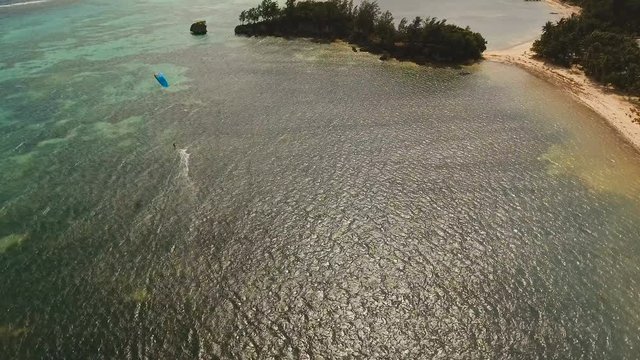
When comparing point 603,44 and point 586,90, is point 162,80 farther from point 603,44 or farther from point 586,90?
point 603,44

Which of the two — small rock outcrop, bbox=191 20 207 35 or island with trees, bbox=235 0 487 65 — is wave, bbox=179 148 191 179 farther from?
small rock outcrop, bbox=191 20 207 35

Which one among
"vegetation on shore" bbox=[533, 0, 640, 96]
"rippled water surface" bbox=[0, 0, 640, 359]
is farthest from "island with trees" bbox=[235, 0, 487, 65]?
"vegetation on shore" bbox=[533, 0, 640, 96]

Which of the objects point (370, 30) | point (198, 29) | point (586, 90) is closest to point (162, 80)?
point (198, 29)

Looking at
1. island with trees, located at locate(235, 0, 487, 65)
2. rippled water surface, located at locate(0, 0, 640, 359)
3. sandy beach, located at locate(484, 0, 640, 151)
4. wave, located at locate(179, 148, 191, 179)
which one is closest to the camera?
rippled water surface, located at locate(0, 0, 640, 359)

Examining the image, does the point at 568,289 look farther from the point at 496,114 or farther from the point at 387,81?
Answer: the point at 387,81

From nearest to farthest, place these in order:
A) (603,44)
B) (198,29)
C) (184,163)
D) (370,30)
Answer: (184,163) < (603,44) < (370,30) < (198,29)

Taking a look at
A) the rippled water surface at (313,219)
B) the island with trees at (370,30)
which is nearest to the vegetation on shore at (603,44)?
the rippled water surface at (313,219)

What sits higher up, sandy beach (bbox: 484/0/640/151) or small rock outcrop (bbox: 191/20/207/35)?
sandy beach (bbox: 484/0/640/151)
